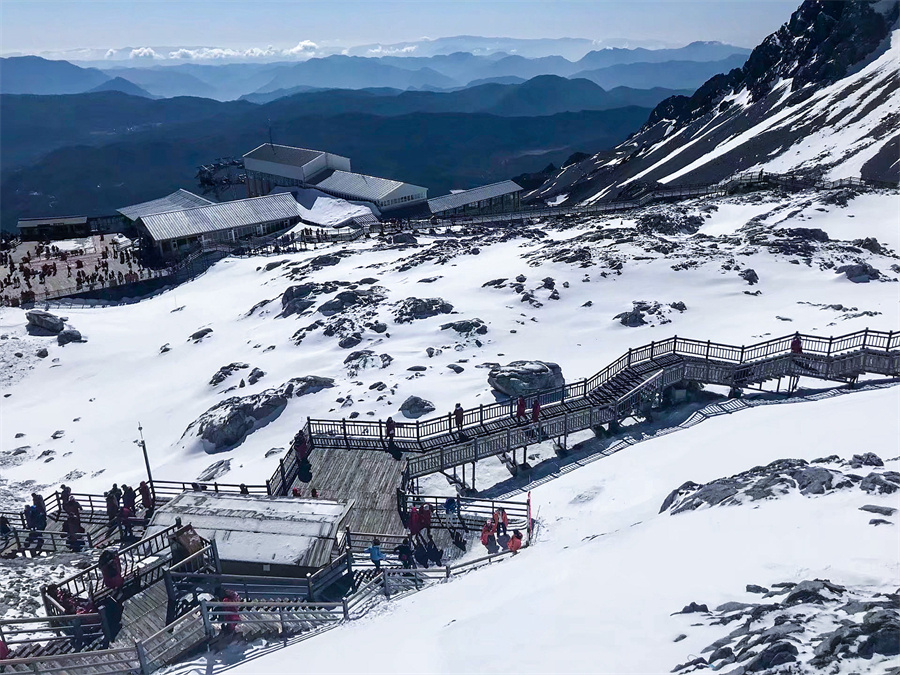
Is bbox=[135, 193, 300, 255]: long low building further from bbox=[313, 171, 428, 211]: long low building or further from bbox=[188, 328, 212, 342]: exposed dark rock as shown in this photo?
bbox=[188, 328, 212, 342]: exposed dark rock

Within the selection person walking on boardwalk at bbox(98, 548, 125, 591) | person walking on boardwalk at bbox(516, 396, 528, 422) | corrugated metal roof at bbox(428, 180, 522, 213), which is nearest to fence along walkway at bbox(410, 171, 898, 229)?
corrugated metal roof at bbox(428, 180, 522, 213)

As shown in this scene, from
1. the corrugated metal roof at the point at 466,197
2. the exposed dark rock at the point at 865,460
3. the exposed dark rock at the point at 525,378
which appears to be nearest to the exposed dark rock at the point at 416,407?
the exposed dark rock at the point at 525,378

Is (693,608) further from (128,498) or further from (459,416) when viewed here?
(128,498)

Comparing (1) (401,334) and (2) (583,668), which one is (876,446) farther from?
(1) (401,334)

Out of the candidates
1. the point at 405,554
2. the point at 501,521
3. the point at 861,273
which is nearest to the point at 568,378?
the point at 501,521

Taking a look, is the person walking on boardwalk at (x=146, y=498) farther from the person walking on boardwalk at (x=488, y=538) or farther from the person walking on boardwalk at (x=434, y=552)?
the person walking on boardwalk at (x=488, y=538)
